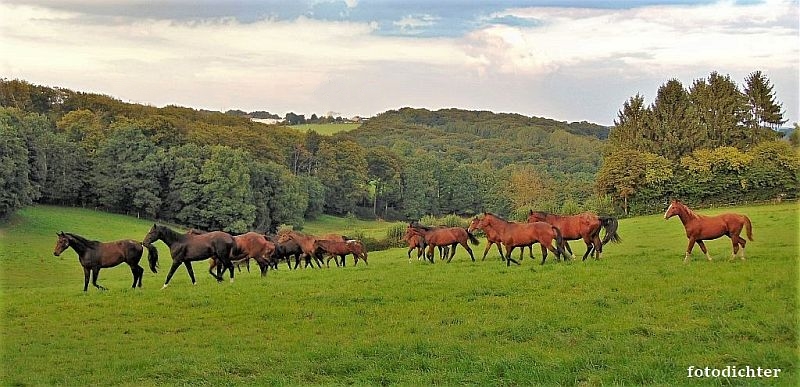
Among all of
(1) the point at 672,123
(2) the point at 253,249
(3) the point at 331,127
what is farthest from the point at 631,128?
(3) the point at 331,127

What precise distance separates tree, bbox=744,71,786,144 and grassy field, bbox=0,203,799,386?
1978 inches

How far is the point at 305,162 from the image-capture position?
87.2 metres

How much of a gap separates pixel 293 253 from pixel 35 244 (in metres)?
21.8

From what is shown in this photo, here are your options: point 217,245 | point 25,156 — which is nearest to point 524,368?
point 217,245

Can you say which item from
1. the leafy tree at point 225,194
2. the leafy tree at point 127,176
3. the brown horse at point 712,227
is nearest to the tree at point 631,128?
the leafy tree at point 225,194

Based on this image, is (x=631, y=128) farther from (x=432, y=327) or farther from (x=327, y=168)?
(x=432, y=327)

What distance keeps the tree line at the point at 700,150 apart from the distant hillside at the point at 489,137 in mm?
26722

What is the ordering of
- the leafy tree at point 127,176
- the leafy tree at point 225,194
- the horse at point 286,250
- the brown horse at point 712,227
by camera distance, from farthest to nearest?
1. the leafy tree at point 225,194
2. the leafy tree at point 127,176
3. the horse at point 286,250
4. the brown horse at point 712,227

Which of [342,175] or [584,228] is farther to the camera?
[342,175]

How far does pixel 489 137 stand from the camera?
10794 cm

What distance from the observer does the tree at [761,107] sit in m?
63.1

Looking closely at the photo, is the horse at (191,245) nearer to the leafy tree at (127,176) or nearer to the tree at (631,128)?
the leafy tree at (127,176)

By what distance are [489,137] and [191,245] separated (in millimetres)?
92820

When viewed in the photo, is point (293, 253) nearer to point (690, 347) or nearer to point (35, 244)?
point (690, 347)
